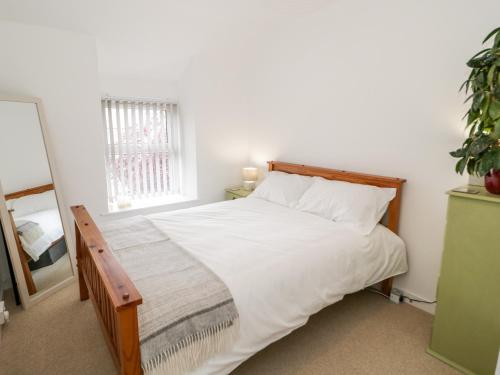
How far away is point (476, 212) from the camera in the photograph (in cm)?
161

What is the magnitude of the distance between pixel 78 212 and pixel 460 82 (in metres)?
2.91

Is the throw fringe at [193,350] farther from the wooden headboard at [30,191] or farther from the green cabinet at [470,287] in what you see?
the wooden headboard at [30,191]

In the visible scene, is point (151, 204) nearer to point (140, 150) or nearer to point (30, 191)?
point (140, 150)

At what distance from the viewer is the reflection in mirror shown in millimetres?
2232

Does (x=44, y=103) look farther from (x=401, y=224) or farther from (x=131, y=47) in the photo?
(x=401, y=224)

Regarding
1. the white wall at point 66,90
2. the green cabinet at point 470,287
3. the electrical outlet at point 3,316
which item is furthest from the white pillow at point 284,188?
the electrical outlet at point 3,316

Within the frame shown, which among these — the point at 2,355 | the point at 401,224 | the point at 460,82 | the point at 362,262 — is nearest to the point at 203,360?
the point at 362,262

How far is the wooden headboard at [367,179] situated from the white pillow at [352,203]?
0.06 metres

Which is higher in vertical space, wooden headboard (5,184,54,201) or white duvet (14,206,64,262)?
wooden headboard (5,184,54,201)

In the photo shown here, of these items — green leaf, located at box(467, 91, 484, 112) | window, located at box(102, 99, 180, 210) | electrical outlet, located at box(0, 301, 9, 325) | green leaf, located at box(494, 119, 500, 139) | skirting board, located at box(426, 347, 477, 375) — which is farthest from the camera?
window, located at box(102, 99, 180, 210)

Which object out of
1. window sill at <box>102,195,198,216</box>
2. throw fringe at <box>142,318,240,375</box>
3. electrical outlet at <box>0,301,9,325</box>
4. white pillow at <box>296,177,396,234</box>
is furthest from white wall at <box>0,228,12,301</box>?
white pillow at <box>296,177,396,234</box>

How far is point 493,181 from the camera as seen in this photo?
1580 millimetres

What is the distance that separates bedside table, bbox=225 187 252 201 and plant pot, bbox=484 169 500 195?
2375 millimetres

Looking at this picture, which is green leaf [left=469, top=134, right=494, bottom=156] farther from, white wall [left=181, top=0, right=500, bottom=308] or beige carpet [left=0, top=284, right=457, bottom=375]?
beige carpet [left=0, top=284, right=457, bottom=375]
